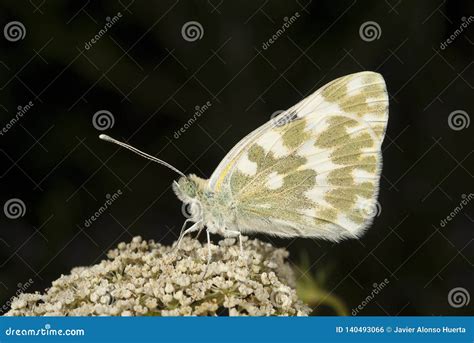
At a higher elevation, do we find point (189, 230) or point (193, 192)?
point (193, 192)

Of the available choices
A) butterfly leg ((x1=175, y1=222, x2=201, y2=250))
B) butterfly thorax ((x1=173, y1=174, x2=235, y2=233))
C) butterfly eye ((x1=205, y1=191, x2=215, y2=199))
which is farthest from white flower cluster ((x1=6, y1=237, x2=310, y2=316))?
butterfly eye ((x1=205, y1=191, x2=215, y2=199))

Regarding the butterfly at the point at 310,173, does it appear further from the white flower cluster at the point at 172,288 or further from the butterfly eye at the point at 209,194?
the white flower cluster at the point at 172,288

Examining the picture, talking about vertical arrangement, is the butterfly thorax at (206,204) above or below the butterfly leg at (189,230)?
above

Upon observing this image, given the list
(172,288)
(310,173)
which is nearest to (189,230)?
(172,288)

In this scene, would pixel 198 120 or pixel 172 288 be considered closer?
pixel 172 288

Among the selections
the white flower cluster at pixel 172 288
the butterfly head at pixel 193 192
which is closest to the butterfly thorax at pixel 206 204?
the butterfly head at pixel 193 192

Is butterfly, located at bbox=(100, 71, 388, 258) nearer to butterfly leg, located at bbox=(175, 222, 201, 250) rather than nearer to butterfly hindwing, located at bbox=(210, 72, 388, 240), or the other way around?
butterfly hindwing, located at bbox=(210, 72, 388, 240)

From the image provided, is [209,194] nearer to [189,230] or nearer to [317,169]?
[189,230]
